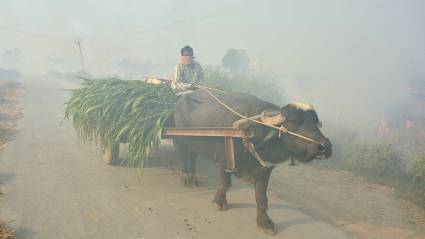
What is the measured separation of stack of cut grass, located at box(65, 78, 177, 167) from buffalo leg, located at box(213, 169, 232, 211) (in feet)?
4.43

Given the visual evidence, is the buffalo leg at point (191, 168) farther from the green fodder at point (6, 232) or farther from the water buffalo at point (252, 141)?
the green fodder at point (6, 232)

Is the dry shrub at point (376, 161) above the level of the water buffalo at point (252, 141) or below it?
below

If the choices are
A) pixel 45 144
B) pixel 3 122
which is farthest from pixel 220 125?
pixel 3 122

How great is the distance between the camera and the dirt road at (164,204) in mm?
5551

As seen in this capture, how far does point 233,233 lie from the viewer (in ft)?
18.0

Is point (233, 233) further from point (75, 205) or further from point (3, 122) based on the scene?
point (3, 122)

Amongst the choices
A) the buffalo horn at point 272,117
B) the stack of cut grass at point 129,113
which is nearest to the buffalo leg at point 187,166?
the stack of cut grass at point 129,113

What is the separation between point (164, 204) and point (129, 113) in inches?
72.6

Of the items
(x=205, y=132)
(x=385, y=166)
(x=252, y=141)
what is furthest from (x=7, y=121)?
(x=385, y=166)

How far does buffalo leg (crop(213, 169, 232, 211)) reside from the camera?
617 centimetres

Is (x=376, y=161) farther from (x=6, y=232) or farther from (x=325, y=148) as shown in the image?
(x=6, y=232)

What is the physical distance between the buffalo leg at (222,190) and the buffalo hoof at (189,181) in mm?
1007

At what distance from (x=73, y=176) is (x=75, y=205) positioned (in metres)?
1.59

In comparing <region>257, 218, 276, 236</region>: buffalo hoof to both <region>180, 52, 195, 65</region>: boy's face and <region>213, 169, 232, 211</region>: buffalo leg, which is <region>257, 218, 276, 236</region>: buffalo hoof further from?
<region>180, 52, 195, 65</region>: boy's face
